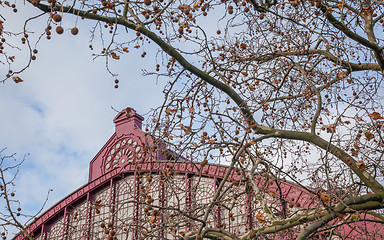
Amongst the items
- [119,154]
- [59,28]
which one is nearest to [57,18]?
[59,28]

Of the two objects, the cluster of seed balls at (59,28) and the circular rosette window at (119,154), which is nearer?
the cluster of seed balls at (59,28)

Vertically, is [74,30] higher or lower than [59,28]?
higher

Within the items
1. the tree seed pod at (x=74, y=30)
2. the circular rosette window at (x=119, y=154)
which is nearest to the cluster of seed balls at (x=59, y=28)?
the tree seed pod at (x=74, y=30)

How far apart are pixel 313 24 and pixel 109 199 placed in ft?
30.9

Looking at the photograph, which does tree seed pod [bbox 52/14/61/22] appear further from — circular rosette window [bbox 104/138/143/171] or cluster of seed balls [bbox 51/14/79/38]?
circular rosette window [bbox 104/138/143/171]

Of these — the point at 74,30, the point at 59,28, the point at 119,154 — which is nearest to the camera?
the point at 59,28

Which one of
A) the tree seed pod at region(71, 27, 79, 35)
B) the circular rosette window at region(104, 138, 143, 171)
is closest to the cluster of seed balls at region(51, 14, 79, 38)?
the tree seed pod at region(71, 27, 79, 35)

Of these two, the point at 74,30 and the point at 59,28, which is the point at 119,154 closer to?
the point at 74,30

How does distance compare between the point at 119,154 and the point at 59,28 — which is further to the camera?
the point at 119,154

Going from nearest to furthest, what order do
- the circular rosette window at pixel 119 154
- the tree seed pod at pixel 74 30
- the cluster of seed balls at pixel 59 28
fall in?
the cluster of seed balls at pixel 59 28 → the tree seed pod at pixel 74 30 → the circular rosette window at pixel 119 154

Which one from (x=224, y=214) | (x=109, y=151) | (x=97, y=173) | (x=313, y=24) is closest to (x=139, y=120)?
(x=109, y=151)

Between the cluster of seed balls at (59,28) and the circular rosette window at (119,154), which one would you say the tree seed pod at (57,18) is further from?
the circular rosette window at (119,154)

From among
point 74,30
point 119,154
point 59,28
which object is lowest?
point 59,28

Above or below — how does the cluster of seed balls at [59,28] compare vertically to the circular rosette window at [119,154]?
below
